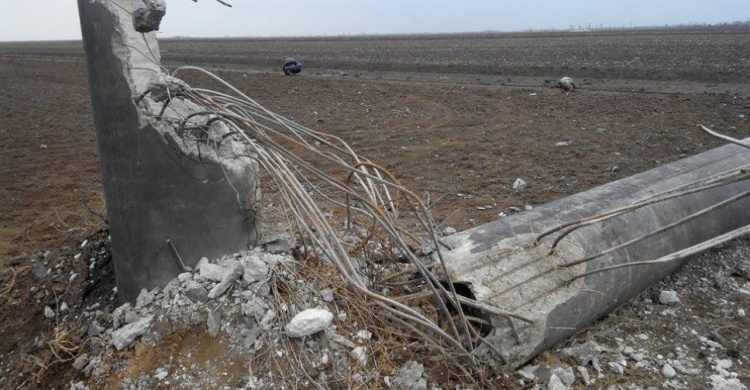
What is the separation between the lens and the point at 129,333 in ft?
9.70

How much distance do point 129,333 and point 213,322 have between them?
0.47 m

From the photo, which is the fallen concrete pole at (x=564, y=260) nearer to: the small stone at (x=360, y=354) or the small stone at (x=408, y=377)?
the small stone at (x=408, y=377)

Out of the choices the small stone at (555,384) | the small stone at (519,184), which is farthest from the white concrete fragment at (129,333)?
the small stone at (519,184)

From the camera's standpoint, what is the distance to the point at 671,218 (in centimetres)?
376

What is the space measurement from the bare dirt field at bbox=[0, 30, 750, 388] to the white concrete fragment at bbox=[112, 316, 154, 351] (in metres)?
0.36

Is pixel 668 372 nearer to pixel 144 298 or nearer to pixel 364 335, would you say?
pixel 364 335

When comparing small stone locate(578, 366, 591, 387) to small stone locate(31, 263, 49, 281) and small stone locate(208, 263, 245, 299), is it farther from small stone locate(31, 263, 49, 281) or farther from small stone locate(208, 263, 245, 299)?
small stone locate(31, 263, 49, 281)

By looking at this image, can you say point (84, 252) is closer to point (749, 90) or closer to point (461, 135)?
point (461, 135)

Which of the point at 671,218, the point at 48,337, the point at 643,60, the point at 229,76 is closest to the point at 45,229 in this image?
the point at 48,337

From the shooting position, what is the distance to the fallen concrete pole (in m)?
2.89

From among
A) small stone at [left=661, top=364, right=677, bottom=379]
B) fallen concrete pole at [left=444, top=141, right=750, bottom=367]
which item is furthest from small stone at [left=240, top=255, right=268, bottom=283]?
small stone at [left=661, top=364, right=677, bottom=379]

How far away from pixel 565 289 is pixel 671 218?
124 cm

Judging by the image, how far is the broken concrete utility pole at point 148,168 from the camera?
3.08m

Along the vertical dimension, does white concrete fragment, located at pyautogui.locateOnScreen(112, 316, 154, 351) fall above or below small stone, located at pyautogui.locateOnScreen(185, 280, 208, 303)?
below
